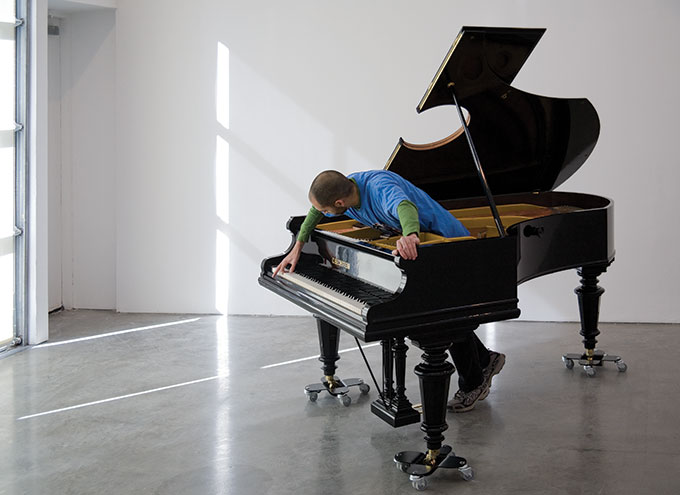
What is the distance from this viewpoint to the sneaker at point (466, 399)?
4.41 meters

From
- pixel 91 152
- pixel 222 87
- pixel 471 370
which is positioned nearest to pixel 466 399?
pixel 471 370

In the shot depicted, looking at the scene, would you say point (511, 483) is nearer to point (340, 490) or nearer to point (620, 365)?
point (340, 490)

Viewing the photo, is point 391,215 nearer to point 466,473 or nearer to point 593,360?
point 466,473

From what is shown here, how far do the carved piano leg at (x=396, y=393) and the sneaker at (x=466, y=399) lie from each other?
46 cm

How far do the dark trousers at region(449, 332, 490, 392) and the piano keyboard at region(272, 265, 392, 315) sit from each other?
77 cm

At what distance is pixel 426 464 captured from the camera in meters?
3.59

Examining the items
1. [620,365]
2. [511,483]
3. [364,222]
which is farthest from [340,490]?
[620,365]

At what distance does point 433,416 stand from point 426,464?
0.75 feet

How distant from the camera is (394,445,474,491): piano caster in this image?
3490 mm

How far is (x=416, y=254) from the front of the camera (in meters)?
3.31

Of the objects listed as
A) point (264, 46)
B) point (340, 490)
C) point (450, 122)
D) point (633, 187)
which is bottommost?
point (340, 490)

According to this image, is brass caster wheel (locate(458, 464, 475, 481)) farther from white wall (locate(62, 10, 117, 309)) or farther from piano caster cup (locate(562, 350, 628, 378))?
white wall (locate(62, 10, 117, 309))

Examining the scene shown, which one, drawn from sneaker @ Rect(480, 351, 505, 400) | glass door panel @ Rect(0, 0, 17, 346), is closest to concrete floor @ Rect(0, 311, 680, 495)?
sneaker @ Rect(480, 351, 505, 400)

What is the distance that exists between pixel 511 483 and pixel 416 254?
1091 mm
